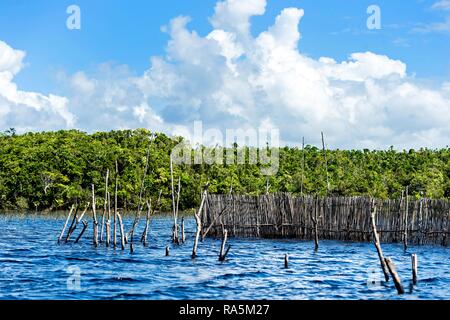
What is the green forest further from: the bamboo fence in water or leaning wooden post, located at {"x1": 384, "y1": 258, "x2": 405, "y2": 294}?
leaning wooden post, located at {"x1": 384, "y1": 258, "x2": 405, "y2": 294}

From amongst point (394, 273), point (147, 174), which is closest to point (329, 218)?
point (394, 273)

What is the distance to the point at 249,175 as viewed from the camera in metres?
48.3

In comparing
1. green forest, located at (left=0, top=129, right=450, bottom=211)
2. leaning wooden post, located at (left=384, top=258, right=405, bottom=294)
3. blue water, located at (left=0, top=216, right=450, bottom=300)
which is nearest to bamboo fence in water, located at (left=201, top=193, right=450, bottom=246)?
blue water, located at (left=0, top=216, right=450, bottom=300)

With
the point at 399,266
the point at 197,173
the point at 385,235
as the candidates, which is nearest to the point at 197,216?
the point at 399,266

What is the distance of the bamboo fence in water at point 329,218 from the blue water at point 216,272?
0.51m

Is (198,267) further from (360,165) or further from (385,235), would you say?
(360,165)

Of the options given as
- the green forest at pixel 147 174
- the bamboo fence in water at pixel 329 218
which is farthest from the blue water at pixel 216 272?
the green forest at pixel 147 174

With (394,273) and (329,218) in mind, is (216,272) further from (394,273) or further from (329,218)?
(329,218)

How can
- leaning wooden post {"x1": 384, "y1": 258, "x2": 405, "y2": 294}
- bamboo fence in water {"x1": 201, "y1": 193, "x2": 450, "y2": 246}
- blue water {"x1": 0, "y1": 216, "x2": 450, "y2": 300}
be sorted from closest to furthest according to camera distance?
1. leaning wooden post {"x1": 384, "y1": 258, "x2": 405, "y2": 294}
2. blue water {"x1": 0, "y1": 216, "x2": 450, "y2": 300}
3. bamboo fence in water {"x1": 201, "y1": 193, "x2": 450, "y2": 246}

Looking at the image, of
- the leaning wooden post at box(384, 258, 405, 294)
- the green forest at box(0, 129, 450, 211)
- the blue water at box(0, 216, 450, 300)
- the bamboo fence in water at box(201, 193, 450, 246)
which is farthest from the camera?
the green forest at box(0, 129, 450, 211)

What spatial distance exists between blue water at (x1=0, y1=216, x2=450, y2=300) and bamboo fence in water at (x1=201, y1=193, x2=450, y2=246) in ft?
1.67

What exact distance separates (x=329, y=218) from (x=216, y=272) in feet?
23.3

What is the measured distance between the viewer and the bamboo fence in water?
18141mm

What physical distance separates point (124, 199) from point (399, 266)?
108 ft
